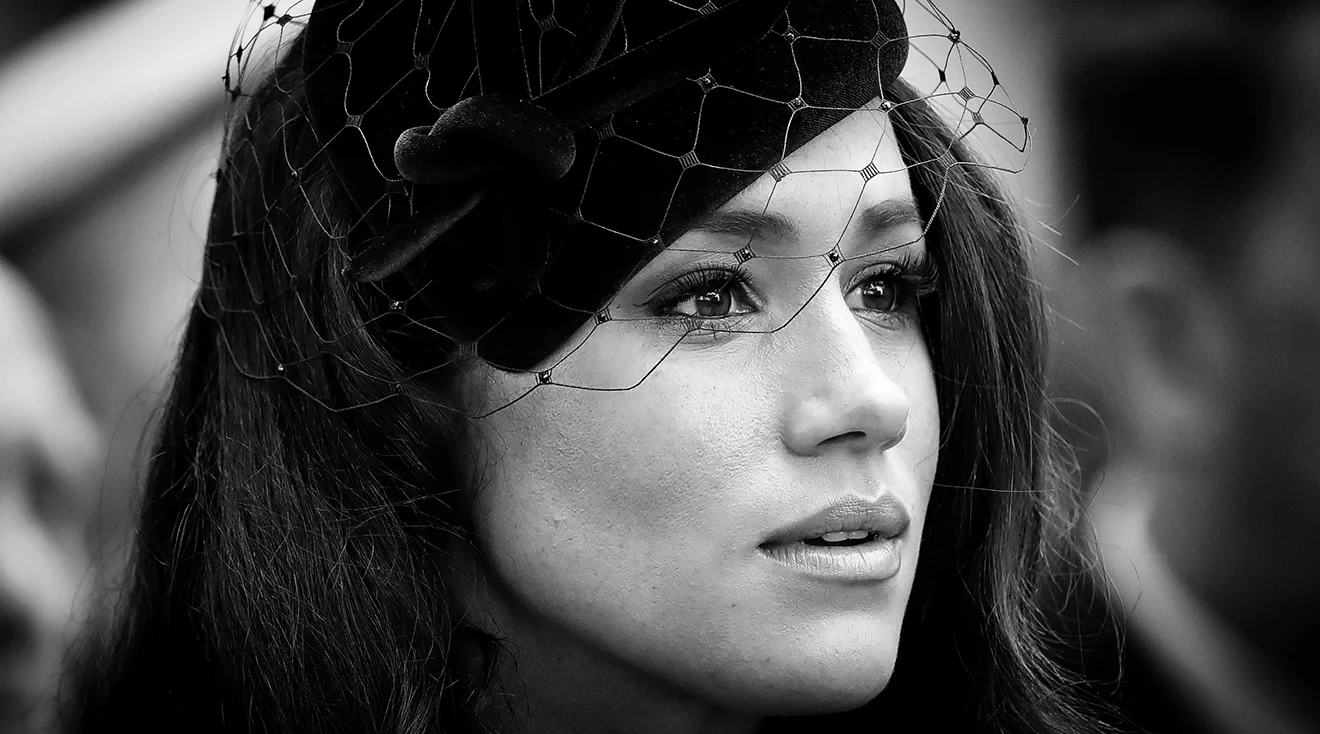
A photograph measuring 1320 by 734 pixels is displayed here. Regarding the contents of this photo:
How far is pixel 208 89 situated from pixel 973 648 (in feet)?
5.43

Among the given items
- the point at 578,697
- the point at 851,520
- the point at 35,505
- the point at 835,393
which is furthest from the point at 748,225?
the point at 35,505

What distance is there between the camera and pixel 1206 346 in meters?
2.23

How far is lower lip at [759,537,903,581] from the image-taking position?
1202 mm

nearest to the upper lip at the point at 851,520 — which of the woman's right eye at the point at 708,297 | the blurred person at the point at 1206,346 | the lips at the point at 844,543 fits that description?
the lips at the point at 844,543

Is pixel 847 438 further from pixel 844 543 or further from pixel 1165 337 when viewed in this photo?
pixel 1165 337

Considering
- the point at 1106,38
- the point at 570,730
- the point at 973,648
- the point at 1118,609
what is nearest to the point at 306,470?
the point at 570,730

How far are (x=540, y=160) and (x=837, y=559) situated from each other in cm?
53

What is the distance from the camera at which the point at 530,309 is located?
1.23 meters

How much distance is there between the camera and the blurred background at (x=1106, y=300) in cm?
198

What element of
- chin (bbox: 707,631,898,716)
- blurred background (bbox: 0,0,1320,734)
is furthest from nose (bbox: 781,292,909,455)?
blurred background (bbox: 0,0,1320,734)

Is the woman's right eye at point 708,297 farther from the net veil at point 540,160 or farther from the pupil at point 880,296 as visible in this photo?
the pupil at point 880,296

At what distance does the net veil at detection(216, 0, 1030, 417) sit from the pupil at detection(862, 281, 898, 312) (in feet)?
0.48

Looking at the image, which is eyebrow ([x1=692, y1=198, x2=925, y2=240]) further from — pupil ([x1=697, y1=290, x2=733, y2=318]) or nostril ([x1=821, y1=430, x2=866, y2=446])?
nostril ([x1=821, y1=430, x2=866, y2=446])

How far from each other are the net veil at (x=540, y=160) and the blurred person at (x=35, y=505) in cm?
89
